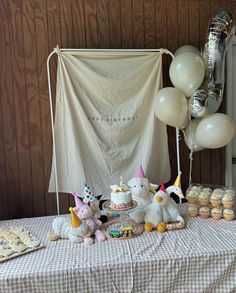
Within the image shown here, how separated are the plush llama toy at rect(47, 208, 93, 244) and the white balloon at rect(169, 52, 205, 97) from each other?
3.54 ft

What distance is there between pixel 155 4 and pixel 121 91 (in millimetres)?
757

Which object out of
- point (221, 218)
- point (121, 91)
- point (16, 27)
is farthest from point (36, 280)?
point (16, 27)

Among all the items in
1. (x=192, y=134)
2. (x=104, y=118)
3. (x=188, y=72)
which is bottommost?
(x=192, y=134)

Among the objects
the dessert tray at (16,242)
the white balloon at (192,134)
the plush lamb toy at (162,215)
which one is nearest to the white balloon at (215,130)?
the white balloon at (192,134)

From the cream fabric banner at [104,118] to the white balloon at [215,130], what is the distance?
416 millimetres

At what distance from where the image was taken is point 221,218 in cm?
200

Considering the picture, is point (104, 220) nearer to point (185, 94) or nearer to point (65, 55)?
point (185, 94)

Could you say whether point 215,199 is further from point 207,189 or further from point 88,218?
point 88,218

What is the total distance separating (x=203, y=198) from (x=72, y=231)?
838mm

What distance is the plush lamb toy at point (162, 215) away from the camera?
6.15ft

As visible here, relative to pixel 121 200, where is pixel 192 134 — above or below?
above

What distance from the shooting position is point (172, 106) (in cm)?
210

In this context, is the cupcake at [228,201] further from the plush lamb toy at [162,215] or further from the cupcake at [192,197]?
the plush lamb toy at [162,215]

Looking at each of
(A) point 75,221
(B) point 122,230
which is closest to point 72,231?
(A) point 75,221
